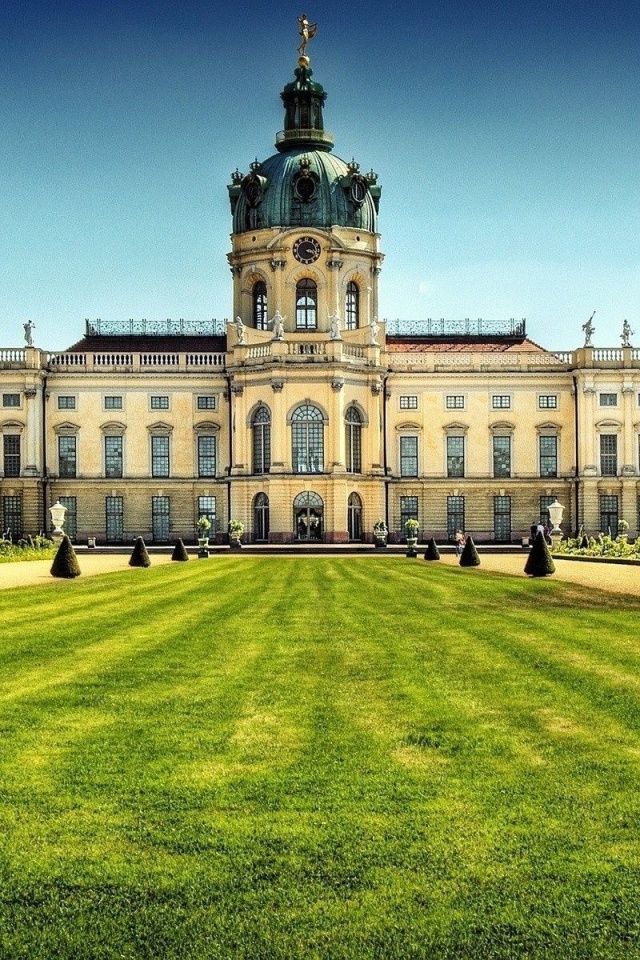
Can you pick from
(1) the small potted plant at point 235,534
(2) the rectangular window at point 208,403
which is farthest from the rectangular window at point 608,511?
(2) the rectangular window at point 208,403

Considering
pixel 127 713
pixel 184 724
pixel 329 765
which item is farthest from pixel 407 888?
pixel 127 713

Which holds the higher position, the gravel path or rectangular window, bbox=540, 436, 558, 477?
rectangular window, bbox=540, 436, 558, 477

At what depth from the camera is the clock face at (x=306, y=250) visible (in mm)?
79312

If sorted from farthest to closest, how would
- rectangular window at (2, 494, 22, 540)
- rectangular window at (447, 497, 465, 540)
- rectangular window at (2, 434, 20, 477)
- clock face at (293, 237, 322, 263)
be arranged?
Result: 1. rectangular window at (447, 497, 465, 540)
2. clock face at (293, 237, 322, 263)
3. rectangular window at (2, 434, 20, 477)
4. rectangular window at (2, 494, 22, 540)

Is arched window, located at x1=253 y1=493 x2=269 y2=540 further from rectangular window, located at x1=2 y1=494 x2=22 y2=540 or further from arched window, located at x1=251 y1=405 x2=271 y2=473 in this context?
rectangular window, located at x1=2 y1=494 x2=22 y2=540

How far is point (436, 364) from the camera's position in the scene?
262 ft

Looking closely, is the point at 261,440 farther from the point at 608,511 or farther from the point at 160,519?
the point at 608,511

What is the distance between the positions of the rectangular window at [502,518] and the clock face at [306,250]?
23157mm

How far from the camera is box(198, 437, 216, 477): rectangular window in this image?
7956 cm

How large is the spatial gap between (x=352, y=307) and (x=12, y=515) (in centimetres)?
Answer: 3059

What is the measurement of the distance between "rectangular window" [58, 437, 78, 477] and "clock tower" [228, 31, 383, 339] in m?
16.4

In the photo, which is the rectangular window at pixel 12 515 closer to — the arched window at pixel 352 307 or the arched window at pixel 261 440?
the arched window at pixel 261 440

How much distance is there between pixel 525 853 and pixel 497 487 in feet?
243

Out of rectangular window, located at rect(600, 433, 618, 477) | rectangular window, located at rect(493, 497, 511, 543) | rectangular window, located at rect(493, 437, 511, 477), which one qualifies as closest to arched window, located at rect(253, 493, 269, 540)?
rectangular window, located at rect(493, 497, 511, 543)
